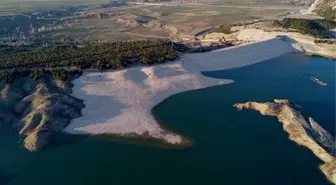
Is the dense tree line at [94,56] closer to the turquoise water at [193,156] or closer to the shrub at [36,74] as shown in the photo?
the shrub at [36,74]

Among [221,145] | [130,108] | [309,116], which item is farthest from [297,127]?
[130,108]

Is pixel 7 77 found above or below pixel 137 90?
above

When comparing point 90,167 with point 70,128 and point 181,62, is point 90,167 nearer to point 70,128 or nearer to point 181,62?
point 70,128

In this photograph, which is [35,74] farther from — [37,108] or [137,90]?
[137,90]

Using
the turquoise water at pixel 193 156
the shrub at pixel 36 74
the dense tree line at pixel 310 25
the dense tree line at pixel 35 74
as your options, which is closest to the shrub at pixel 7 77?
the dense tree line at pixel 35 74

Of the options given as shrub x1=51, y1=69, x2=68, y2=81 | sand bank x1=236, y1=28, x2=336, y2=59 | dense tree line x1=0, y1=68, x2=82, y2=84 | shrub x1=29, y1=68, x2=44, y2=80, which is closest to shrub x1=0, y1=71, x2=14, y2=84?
dense tree line x1=0, y1=68, x2=82, y2=84

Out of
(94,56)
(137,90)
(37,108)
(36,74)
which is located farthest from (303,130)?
(36,74)
